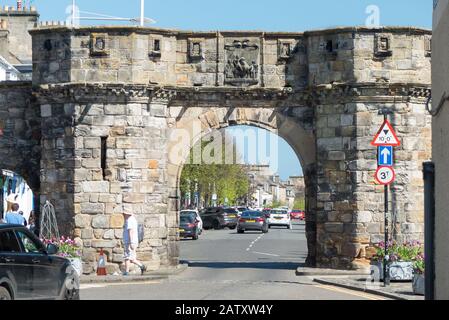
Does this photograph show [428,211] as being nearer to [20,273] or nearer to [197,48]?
[20,273]

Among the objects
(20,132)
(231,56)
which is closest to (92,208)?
(20,132)

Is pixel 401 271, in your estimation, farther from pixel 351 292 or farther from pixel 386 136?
pixel 386 136

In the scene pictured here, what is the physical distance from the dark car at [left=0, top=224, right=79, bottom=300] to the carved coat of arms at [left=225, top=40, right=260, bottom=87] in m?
12.4

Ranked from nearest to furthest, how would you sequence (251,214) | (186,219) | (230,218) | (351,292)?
(351,292) < (186,219) < (251,214) < (230,218)

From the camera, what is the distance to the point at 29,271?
1449 cm

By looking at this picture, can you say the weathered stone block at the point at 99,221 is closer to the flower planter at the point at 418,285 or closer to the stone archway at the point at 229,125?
the stone archway at the point at 229,125

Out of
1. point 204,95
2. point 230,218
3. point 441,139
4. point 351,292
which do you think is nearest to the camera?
point 441,139

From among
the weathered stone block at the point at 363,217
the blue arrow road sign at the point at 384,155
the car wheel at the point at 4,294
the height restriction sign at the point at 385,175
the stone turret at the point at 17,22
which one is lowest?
the car wheel at the point at 4,294

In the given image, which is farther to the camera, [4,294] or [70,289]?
[70,289]

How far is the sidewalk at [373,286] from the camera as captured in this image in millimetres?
19695

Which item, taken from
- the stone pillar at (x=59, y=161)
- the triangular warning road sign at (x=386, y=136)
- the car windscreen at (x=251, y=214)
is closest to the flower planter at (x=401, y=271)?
the triangular warning road sign at (x=386, y=136)

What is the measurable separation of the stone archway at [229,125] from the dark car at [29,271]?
11983 mm

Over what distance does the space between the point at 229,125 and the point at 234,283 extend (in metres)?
6.66
